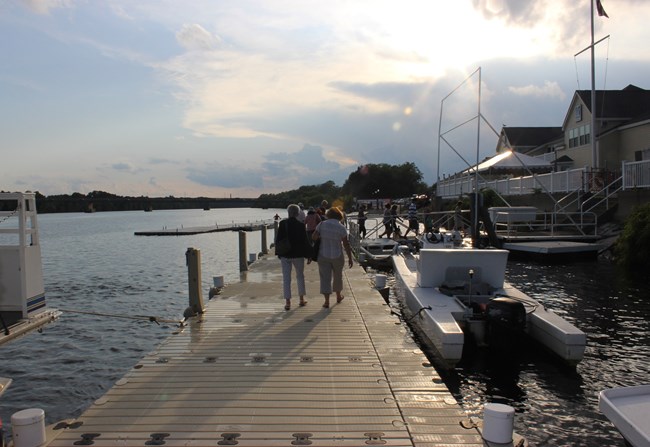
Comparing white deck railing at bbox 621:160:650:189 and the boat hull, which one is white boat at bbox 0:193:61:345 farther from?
white deck railing at bbox 621:160:650:189

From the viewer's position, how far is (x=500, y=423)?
13.9 ft

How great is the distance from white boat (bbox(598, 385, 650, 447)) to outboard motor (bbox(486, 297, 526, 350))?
334 cm

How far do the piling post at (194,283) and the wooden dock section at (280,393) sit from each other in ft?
2.28

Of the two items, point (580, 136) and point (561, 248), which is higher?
point (580, 136)

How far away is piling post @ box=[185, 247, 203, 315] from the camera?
9.70 metres

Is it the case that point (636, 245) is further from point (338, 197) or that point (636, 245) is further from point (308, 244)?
point (338, 197)

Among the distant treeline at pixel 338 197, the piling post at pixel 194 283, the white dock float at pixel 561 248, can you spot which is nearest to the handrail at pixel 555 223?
the white dock float at pixel 561 248

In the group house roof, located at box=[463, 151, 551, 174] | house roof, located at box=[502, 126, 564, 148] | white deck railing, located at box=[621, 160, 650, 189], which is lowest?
white deck railing, located at box=[621, 160, 650, 189]

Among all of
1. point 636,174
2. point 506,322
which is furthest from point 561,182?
point 506,322

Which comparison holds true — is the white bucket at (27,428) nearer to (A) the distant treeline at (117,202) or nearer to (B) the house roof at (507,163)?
(B) the house roof at (507,163)

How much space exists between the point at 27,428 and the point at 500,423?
3.83 metres

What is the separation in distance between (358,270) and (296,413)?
10953 mm

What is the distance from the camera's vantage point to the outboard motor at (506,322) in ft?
28.0

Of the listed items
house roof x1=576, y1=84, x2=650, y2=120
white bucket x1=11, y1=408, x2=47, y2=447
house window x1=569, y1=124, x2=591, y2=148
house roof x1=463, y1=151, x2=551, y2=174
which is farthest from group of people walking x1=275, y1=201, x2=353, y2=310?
house window x1=569, y1=124, x2=591, y2=148
